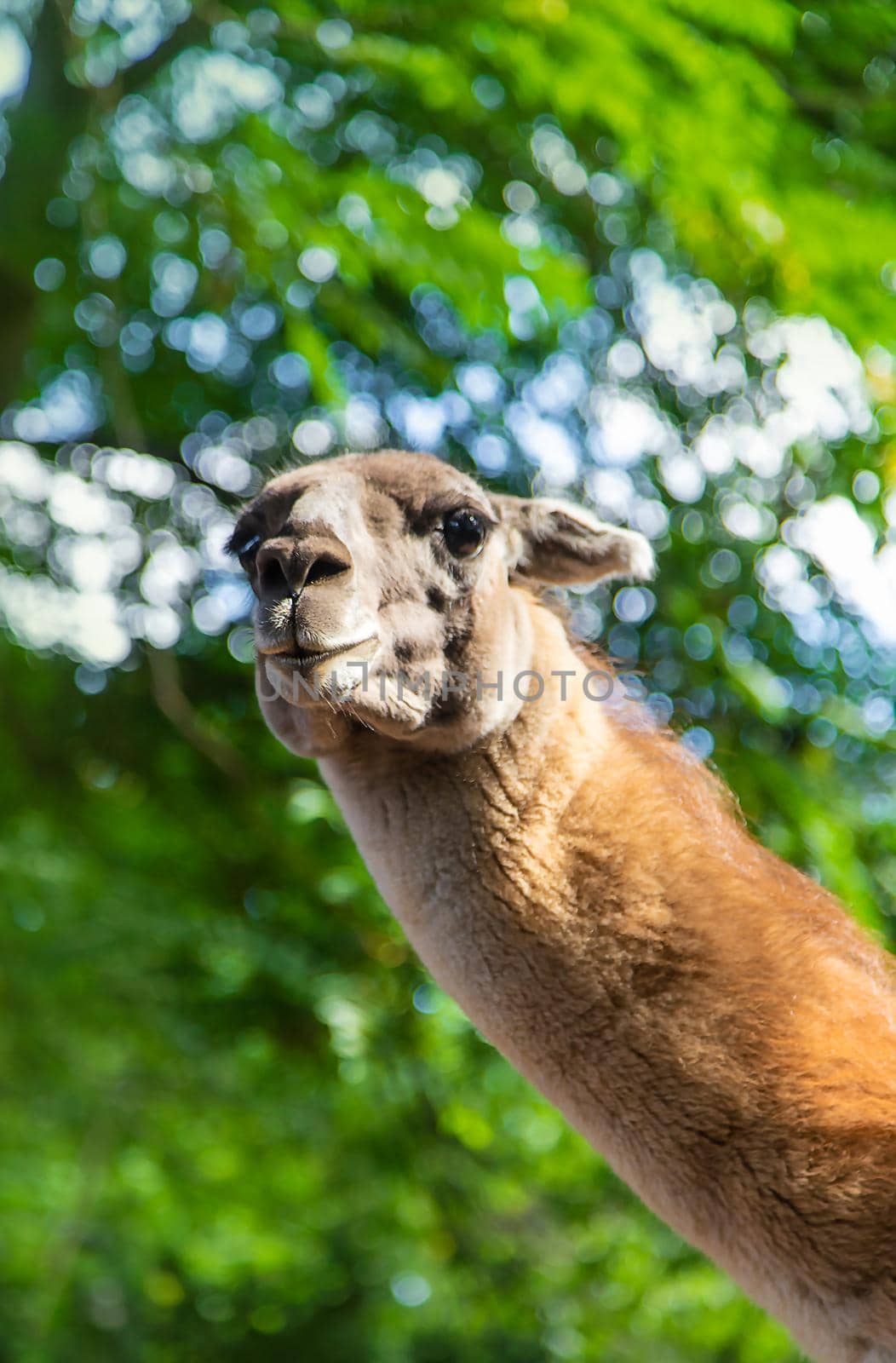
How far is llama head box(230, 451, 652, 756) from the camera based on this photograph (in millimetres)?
2111

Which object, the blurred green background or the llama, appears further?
the blurred green background

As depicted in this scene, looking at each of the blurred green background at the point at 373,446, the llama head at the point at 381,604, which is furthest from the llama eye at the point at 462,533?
the blurred green background at the point at 373,446

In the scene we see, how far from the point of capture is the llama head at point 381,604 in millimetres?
2111

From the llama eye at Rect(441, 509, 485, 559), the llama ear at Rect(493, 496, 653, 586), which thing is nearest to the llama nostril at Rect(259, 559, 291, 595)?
the llama eye at Rect(441, 509, 485, 559)

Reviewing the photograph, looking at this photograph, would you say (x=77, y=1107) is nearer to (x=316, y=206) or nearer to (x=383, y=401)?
(x=383, y=401)

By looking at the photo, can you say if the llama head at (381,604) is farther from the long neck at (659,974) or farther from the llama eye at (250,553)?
the long neck at (659,974)

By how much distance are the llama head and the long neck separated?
0.13m

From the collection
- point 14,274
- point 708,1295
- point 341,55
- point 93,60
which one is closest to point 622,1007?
point 341,55

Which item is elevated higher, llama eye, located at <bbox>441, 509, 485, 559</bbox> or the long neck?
llama eye, located at <bbox>441, 509, 485, 559</bbox>

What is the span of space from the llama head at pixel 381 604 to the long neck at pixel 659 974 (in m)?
0.13

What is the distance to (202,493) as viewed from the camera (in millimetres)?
6305

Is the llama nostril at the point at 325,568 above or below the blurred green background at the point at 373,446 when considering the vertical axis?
above

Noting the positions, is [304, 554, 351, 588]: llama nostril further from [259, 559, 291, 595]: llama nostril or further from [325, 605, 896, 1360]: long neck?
[325, 605, 896, 1360]: long neck

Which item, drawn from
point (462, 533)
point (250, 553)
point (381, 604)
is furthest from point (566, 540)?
point (250, 553)
